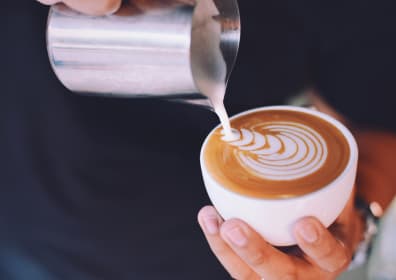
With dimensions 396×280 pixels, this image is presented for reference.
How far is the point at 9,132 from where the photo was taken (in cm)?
108

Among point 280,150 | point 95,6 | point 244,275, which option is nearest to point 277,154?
point 280,150

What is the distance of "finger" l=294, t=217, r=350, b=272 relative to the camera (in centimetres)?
64

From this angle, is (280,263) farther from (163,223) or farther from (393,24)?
(393,24)

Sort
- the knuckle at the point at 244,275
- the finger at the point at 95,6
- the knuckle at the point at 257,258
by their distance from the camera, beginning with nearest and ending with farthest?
the finger at the point at 95,6 → the knuckle at the point at 257,258 → the knuckle at the point at 244,275

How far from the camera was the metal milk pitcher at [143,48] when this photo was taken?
1.95 feet

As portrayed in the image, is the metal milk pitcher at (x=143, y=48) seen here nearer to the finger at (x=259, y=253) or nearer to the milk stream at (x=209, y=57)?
the milk stream at (x=209, y=57)

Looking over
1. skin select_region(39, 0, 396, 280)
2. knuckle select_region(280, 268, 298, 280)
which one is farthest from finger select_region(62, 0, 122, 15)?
knuckle select_region(280, 268, 298, 280)

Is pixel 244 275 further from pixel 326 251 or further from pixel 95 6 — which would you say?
pixel 95 6

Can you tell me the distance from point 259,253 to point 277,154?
0.17 meters

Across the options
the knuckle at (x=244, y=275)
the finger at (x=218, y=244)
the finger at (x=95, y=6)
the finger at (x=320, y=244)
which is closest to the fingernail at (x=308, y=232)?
the finger at (x=320, y=244)

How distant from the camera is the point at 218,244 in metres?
0.77

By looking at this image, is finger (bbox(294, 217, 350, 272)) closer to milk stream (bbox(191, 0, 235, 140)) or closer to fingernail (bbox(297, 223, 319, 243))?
fingernail (bbox(297, 223, 319, 243))

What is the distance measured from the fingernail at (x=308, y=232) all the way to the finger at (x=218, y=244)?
0.46ft

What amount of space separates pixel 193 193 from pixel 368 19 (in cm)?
70
